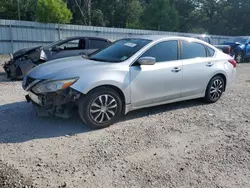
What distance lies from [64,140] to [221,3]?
159ft

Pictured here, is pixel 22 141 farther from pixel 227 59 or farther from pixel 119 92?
pixel 227 59

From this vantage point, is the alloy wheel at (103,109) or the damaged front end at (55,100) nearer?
the damaged front end at (55,100)

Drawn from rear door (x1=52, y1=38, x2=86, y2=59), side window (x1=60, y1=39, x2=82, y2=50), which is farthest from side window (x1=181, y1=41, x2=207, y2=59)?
side window (x1=60, y1=39, x2=82, y2=50)

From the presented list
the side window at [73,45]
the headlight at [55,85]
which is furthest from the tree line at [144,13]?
the headlight at [55,85]

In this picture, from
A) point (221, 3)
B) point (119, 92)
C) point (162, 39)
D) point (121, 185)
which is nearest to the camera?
point (121, 185)

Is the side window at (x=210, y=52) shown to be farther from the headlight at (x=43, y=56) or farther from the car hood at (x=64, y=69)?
the headlight at (x=43, y=56)

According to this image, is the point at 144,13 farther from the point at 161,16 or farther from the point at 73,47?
the point at 73,47

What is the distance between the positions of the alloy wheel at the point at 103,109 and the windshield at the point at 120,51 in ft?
2.67

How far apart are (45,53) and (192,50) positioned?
4.92 metres

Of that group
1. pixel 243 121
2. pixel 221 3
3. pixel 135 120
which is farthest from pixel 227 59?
pixel 221 3

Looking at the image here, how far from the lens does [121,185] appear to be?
106 inches

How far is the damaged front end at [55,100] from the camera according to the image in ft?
12.5

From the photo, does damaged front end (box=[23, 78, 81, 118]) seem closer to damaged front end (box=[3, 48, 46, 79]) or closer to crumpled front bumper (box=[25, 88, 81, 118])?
crumpled front bumper (box=[25, 88, 81, 118])

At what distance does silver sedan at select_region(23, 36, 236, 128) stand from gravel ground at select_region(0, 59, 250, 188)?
36cm
